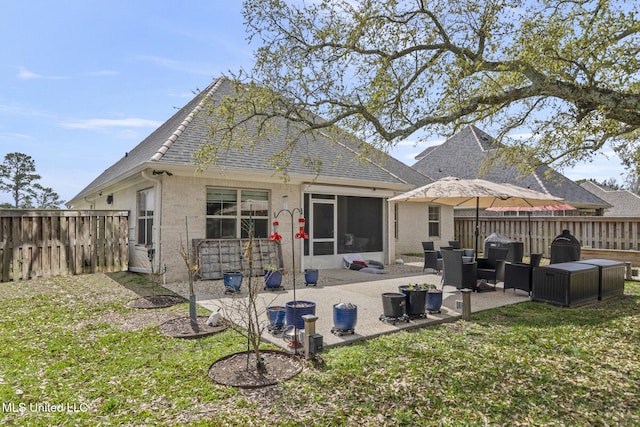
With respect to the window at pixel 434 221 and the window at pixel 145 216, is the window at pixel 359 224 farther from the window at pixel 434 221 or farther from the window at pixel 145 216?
the window at pixel 145 216

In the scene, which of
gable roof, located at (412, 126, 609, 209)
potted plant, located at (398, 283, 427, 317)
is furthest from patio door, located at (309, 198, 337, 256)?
gable roof, located at (412, 126, 609, 209)

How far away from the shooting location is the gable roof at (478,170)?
744 inches

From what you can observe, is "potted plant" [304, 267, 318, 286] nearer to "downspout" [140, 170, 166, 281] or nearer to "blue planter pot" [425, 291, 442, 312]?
"blue planter pot" [425, 291, 442, 312]

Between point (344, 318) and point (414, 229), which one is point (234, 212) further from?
point (414, 229)

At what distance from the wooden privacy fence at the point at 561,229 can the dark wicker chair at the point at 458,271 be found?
9.40 m

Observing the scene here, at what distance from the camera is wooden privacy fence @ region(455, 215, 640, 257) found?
13.1 metres

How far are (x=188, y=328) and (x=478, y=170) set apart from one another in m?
16.7

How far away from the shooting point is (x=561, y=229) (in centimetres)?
1499

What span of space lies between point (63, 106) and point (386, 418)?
1750 cm

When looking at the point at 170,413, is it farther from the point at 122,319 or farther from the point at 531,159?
the point at 531,159

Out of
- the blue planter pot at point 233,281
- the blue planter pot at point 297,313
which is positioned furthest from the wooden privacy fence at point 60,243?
the blue planter pot at point 297,313

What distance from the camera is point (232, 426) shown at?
2.88 meters

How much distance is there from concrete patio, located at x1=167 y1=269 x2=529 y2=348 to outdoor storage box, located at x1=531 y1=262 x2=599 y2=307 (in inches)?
18.1

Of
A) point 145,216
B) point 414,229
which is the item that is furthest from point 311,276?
point 414,229
